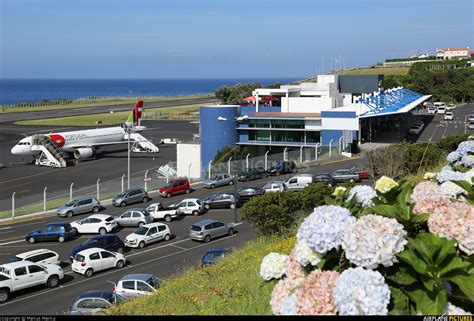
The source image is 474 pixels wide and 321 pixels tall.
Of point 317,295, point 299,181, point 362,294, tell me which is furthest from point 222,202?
point 362,294

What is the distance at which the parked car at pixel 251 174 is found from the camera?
4547cm

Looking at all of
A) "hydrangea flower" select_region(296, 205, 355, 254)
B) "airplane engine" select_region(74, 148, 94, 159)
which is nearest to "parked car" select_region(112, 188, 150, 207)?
"airplane engine" select_region(74, 148, 94, 159)

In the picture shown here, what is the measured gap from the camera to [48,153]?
2425 inches

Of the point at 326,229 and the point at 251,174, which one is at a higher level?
the point at 326,229

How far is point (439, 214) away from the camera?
15.5 feet

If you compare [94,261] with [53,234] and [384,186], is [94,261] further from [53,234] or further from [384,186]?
[384,186]

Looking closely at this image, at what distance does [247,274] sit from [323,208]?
4944 mm

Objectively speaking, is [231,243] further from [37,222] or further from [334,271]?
[334,271]

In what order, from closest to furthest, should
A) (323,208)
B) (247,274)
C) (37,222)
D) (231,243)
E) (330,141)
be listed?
(323,208) < (247,274) < (231,243) < (37,222) < (330,141)

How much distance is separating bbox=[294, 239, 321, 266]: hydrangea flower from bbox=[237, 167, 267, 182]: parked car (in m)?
40.5

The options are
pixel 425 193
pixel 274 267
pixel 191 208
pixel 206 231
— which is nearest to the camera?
pixel 274 267

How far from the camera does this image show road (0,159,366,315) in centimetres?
1985

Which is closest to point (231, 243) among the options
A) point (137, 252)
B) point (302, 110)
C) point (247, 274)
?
point (137, 252)

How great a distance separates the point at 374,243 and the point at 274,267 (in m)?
1.41
